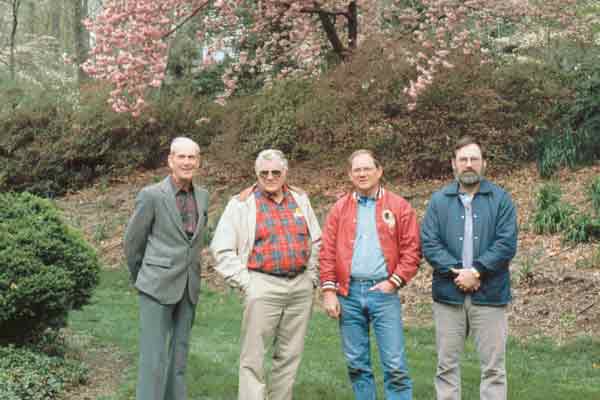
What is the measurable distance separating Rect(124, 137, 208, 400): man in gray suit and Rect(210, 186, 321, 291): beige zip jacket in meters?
0.21

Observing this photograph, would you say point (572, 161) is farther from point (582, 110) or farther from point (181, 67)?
point (181, 67)

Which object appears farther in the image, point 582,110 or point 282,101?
point 282,101

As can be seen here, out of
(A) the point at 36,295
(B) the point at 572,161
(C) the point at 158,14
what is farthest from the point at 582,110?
(A) the point at 36,295

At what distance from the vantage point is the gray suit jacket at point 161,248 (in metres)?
5.00

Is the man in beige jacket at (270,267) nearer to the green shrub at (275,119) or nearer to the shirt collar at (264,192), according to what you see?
the shirt collar at (264,192)

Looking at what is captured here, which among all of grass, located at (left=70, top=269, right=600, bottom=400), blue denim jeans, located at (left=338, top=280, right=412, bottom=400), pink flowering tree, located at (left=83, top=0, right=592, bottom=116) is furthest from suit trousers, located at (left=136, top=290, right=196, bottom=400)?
pink flowering tree, located at (left=83, top=0, right=592, bottom=116)

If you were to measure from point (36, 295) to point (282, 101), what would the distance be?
862 centimetres

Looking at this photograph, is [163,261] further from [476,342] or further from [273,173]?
[476,342]

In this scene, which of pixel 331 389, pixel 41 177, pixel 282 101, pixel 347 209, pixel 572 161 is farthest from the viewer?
pixel 41 177

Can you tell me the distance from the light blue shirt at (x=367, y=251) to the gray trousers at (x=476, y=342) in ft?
1.48

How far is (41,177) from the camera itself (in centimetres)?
1673

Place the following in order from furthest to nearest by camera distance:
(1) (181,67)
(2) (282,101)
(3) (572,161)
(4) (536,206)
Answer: (1) (181,67)
(2) (282,101)
(3) (572,161)
(4) (536,206)

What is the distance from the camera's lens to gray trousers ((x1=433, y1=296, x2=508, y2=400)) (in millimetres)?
4832

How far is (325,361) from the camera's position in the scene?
6.91 metres
